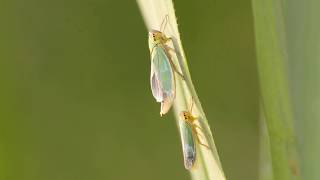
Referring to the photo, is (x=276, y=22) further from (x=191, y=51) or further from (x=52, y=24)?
(x=52, y=24)

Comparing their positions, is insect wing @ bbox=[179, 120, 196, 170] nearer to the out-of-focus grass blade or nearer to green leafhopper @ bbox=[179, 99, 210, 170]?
green leafhopper @ bbox=[179, 99, 210, 170]

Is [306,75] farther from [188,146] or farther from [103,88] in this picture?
[103,88]

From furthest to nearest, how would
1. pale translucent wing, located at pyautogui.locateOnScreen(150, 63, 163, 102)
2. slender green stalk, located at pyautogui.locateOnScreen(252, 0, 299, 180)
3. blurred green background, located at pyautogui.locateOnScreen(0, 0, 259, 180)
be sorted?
blurred green background, located at pyautogui.locateOnScreen(0, 0, 259, 180)
pale translucent wing, located at pyautogui.locateOnScreen(150, 63, 163, 102)
slender green stalk, located at pyautogui.locateOnScreen(252, 0, 299, 180)

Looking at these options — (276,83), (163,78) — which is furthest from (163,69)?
(276,83)

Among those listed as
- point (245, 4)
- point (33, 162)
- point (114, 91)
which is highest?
point (245, 4)

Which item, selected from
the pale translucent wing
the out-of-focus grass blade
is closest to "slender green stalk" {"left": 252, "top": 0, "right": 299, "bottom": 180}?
the out-of-focus grass blade

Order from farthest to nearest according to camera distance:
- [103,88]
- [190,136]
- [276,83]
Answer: [103,88], [190,136], [276,83]

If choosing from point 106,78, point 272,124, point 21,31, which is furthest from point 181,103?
point 21,31
